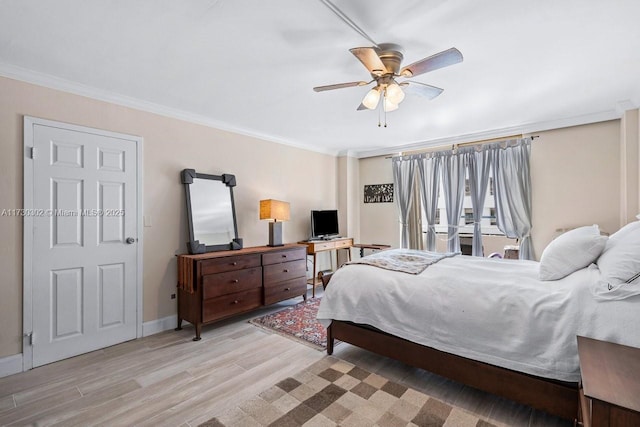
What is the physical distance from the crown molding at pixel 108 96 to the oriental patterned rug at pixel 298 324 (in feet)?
8.04

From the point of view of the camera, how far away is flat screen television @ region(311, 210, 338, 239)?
16.2 feet

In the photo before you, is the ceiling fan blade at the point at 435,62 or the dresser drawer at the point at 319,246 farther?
the dresser drawer at the point at 319,246

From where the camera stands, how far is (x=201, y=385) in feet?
7.47

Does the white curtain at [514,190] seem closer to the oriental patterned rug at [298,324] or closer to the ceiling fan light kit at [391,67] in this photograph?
the ceiling fan light kit at [391,67]

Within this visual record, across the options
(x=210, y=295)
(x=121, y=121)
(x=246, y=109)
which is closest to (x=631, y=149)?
(x=246, y=109)

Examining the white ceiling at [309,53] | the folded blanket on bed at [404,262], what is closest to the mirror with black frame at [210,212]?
the white ceiling at [309,53]

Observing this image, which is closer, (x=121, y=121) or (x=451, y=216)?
(x=121, y=121)

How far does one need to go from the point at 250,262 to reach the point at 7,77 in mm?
2660

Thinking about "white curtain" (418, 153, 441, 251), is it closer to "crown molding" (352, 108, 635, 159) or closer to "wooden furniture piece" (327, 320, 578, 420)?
"crown molding" (352, 108, 635, 159)

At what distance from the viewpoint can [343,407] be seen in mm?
2000

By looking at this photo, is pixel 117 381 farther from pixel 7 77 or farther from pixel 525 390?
pixel 525 390

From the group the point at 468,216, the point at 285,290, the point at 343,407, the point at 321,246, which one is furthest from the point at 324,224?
the point at 343,407

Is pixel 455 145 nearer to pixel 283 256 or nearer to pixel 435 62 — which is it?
pixel 435 62

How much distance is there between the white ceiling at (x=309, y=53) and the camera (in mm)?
1764
